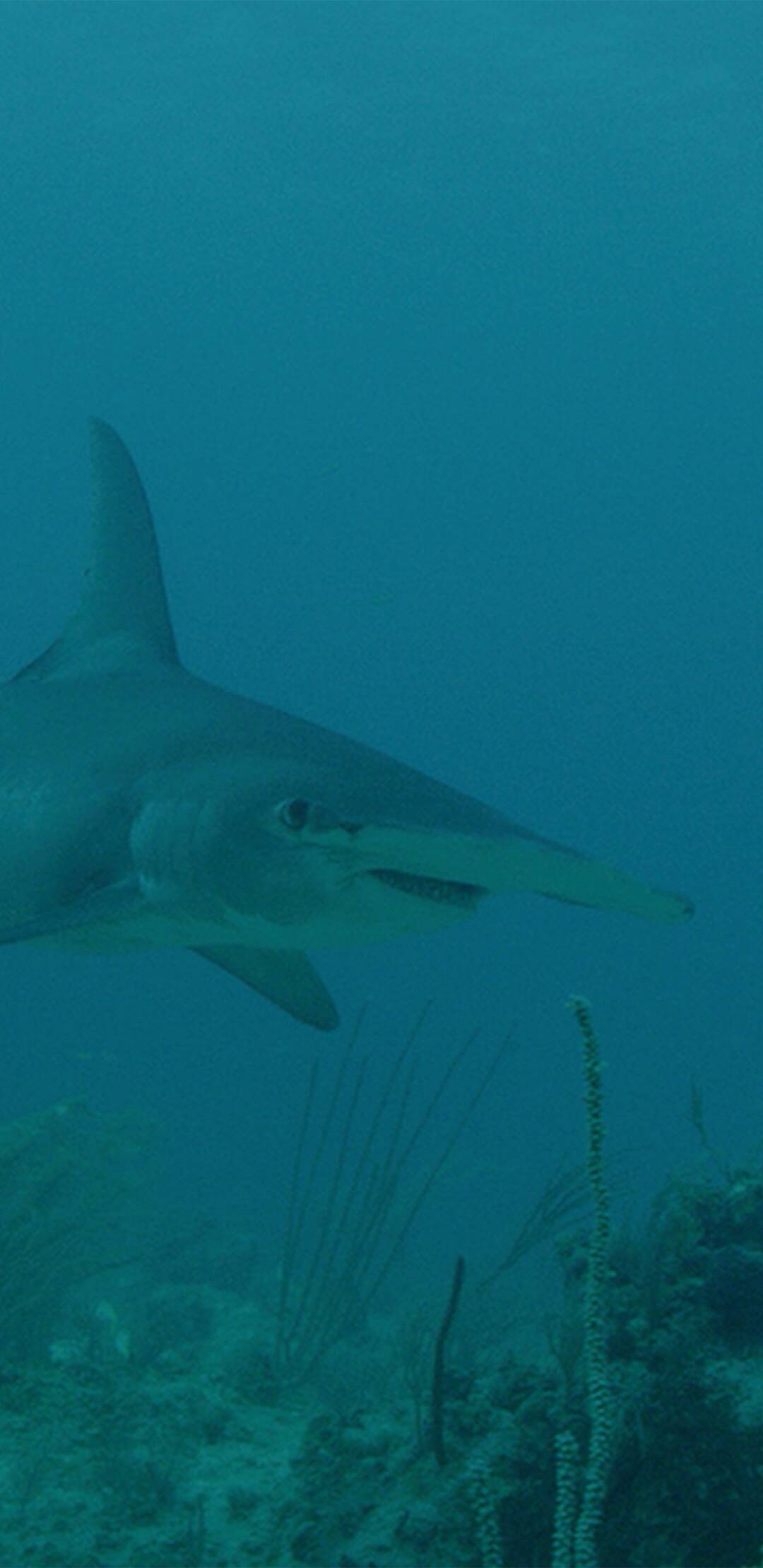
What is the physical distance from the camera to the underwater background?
53.0 meters

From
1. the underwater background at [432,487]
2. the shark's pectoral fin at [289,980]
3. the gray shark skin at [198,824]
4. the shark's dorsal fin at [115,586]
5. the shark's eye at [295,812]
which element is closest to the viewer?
the gray shark skin at [198,824]

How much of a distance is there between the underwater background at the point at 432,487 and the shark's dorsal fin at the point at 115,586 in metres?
3.42

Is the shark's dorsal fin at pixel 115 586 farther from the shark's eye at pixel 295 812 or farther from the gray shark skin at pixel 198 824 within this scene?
the shark's eye at pixel 295 812

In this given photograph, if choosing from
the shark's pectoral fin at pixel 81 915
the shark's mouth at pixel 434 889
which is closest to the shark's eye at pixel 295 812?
the shark's mouth at pixel 434 889

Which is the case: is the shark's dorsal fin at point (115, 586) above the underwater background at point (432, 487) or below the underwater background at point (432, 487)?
below

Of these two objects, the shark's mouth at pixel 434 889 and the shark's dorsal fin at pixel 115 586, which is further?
the shark's dorsal fin at pixel 115 586

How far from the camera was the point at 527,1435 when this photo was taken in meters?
3.67

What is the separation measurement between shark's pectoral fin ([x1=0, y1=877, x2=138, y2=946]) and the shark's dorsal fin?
169 centimetres

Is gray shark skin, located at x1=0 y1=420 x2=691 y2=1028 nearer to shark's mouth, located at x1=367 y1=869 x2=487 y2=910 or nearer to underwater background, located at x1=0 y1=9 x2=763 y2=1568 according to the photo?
shark's mouth, located at x1=367 y1=869 x2=487 y2=910

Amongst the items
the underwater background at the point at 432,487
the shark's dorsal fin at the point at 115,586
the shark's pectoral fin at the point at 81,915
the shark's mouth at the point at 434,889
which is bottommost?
the shark's pectoral fin at the point at 81,915

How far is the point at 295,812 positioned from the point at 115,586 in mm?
2841

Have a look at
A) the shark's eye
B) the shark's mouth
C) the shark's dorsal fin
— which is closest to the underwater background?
the shark's mouth

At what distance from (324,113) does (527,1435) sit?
75.6m

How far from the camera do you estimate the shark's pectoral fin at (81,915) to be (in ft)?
14.8
